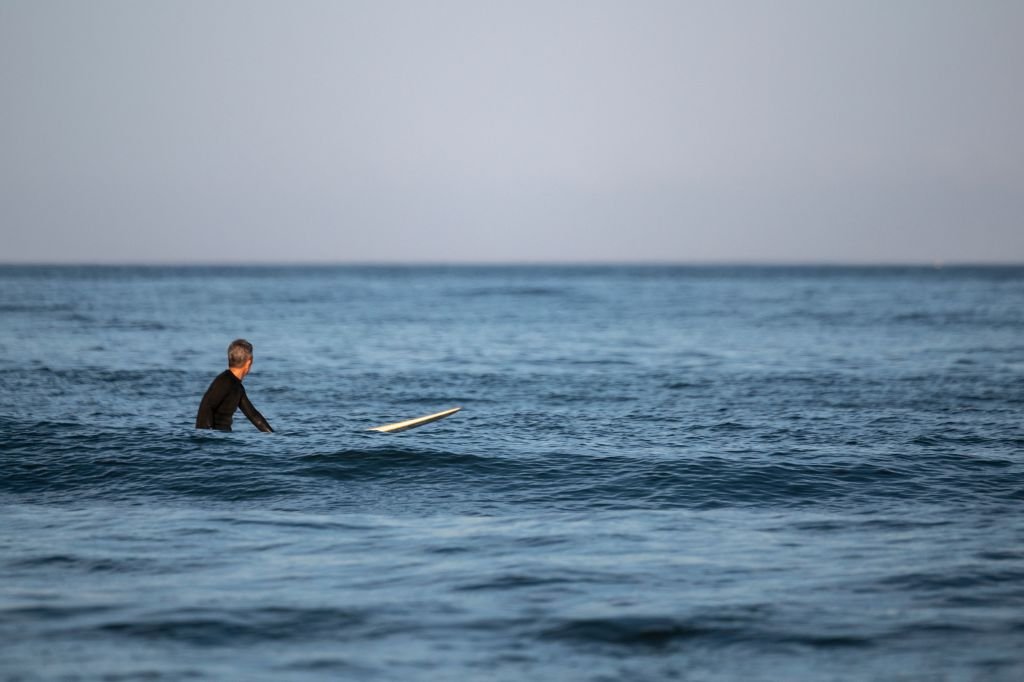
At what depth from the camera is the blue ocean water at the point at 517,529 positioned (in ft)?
23.7

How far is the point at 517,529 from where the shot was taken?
10.9 m

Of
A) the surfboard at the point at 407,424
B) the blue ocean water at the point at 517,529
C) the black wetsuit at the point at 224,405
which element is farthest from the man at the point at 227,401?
the surfboard at the point at 407,424

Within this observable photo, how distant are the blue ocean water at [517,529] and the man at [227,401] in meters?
0.23

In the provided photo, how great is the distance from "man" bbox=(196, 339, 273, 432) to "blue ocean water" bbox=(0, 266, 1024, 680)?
226 millimetres

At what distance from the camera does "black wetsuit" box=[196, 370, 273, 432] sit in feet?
48.1

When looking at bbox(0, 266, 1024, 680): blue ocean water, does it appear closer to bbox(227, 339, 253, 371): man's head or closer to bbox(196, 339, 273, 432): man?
bbox(196, 339, 273, 432): man

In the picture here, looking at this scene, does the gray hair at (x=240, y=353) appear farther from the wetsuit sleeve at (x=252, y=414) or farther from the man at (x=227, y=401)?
the wetsuit sleeve at (x=252, y=414)

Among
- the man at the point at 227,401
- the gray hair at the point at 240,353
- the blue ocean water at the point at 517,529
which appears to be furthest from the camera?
the man at the point at 227,401

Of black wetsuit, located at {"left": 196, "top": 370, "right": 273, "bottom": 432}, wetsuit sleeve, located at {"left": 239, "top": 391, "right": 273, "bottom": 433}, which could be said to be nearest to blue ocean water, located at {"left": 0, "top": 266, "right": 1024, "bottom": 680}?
black wetsuit, located at {"left": 196, "top": 370, "right": 273, "bottom": 432}

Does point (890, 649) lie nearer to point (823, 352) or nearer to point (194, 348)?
point (823, 352)

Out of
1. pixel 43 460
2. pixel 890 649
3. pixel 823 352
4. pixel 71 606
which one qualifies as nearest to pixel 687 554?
pixel 890 649

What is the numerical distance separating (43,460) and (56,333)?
2665 cm

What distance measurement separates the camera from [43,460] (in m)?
14.8

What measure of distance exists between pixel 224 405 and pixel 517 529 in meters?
5.89
